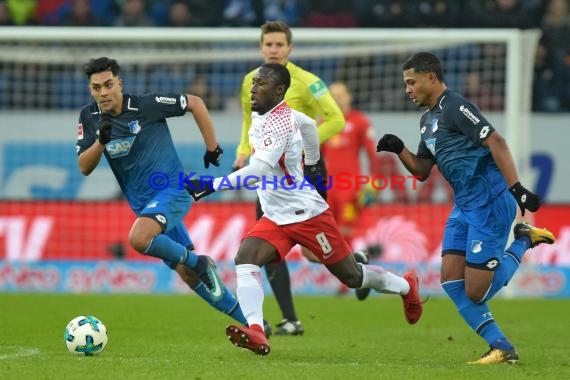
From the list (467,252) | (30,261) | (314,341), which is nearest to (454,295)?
(467,252)

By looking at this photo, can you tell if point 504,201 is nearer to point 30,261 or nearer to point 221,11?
point 30,261

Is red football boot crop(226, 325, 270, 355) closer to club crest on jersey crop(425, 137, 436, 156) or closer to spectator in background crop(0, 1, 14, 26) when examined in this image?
club crest on jersey crop(425, 137, 436, 156)

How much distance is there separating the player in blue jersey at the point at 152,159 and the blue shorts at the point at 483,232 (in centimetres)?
196

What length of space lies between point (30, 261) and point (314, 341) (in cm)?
705

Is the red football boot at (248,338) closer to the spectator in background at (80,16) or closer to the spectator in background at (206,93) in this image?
the spectator in background at (206,93)

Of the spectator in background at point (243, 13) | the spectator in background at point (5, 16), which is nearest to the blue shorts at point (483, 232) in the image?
the spectator in background at point (243, 13)

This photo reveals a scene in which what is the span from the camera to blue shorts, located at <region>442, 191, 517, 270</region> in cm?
791

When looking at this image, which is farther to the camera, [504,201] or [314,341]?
[314,341]

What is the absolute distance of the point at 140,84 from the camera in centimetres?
1756

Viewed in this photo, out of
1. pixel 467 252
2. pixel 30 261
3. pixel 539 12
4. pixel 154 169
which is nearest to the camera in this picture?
pixel 467 252

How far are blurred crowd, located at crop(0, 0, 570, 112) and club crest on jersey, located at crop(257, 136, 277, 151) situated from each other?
11162 mm

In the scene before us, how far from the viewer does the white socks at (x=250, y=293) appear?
7844mm

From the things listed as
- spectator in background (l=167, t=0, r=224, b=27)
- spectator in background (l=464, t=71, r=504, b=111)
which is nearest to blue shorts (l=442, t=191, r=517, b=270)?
spectator in background (l=464, t=71, r=504, b=111)

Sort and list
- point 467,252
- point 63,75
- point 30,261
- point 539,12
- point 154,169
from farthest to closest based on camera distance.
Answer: point 539,12 < point 63,75 < point 30,261 < point 154,169 < point 467,252
